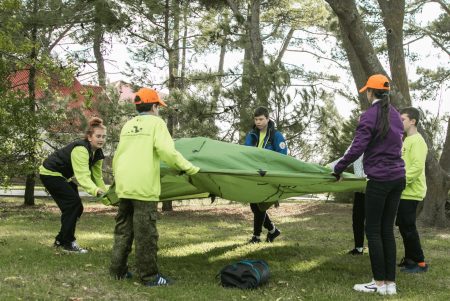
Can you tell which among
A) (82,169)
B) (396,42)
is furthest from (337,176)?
(396,42)

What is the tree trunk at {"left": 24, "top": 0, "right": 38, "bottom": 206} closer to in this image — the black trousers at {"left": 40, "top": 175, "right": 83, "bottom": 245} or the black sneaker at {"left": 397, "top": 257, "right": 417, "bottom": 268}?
the black trousers at {"left": 40, "top": 175, "right": 83, "bottom": 245}

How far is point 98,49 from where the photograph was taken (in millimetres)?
16984

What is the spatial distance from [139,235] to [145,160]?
2.19ft

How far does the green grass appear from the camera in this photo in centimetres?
462

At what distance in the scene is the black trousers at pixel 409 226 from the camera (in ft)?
19.3

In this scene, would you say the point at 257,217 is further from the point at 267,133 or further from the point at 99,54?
the point at 99,54

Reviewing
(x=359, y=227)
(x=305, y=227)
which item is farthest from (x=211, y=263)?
(x=305, y=227)

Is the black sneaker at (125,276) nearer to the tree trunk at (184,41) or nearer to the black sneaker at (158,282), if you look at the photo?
the black sneaker at (158,282)

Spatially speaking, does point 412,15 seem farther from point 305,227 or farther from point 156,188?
point 156,188

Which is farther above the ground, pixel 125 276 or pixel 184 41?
pixel 184 41

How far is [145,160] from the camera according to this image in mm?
4738

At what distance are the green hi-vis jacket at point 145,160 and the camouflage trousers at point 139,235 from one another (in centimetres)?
13

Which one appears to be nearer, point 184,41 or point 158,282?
point 158,282

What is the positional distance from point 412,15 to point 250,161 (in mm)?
11757
